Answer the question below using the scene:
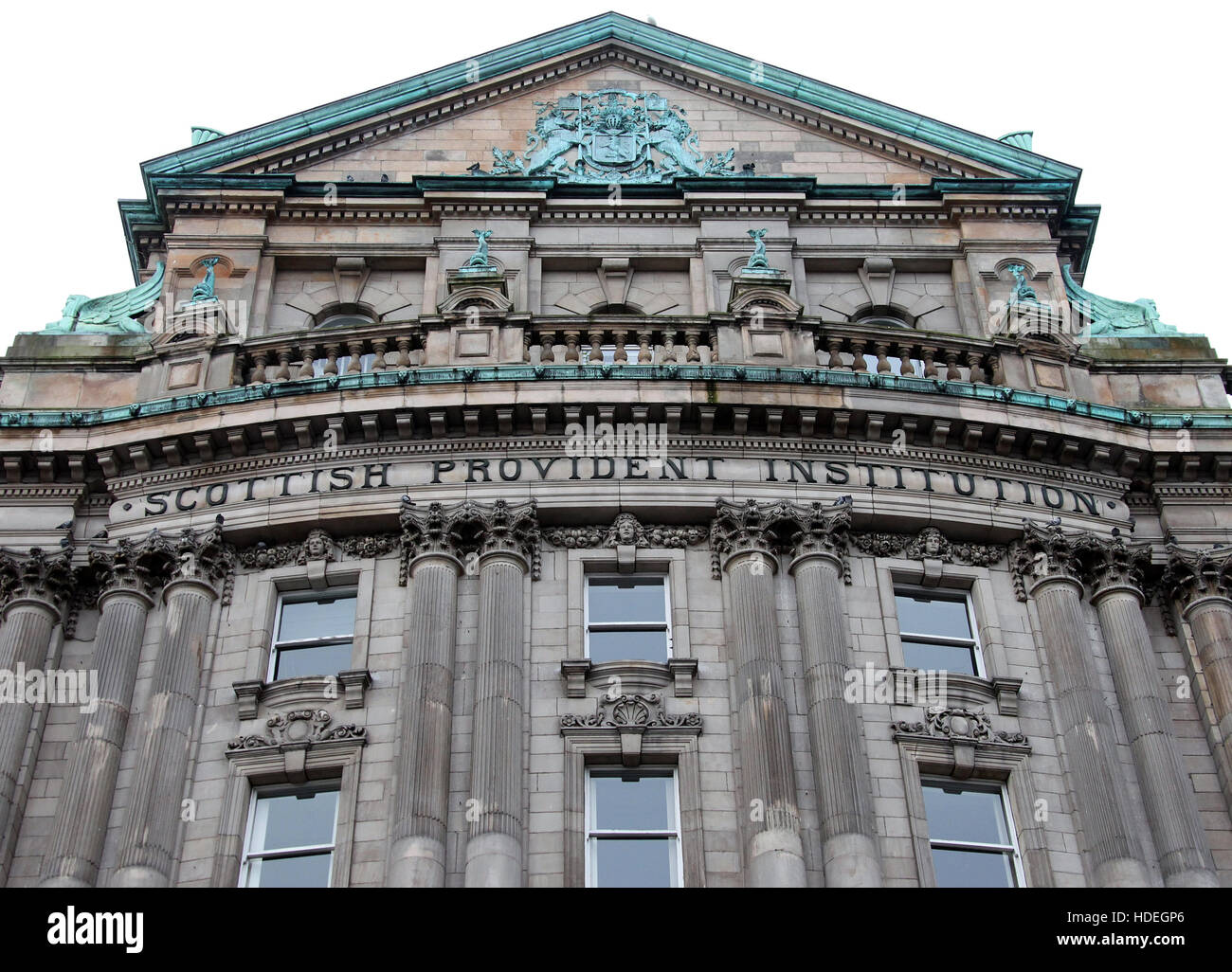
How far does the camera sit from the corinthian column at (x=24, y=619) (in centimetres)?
2592

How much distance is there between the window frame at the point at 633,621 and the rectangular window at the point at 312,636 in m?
3.39

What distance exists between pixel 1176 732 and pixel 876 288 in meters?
10.1

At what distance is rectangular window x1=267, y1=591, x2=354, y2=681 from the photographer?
26.9 metres

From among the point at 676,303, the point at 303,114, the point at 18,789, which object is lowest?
the point at 18,789

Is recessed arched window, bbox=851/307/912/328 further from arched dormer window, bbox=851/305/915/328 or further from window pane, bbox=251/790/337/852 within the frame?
window pane, bbox=251/790/337/852

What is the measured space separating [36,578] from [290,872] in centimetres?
646

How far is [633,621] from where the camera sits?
27.1 m

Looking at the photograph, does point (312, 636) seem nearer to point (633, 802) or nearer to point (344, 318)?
point (633, 802)

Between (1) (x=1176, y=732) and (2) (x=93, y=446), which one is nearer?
(1) (x=1176, y=732)

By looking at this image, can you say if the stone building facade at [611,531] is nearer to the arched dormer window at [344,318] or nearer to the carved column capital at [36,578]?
the carved column capital at [36,578]

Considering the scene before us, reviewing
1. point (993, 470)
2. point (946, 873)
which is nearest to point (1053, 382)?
point (993, 470)

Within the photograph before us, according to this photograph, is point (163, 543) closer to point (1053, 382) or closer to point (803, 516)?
point (803, 516)

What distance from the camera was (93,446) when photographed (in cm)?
2877

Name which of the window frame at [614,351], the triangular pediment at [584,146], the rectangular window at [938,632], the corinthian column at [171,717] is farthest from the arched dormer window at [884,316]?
the corinthian column at [171,717]
